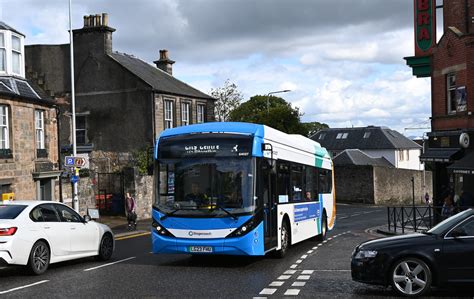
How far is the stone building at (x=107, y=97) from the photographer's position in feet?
134

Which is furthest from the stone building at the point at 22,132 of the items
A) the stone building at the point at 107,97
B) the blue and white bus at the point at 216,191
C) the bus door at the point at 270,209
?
the bus door at the point at 270,209

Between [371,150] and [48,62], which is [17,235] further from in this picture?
[371,150]

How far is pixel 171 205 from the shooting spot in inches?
542

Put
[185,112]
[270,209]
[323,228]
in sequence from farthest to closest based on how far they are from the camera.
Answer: [185,112]
[323,228]
[270,209]

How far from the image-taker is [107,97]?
42.1 metres

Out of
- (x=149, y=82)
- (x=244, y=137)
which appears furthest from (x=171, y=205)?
(x=149, y=82)

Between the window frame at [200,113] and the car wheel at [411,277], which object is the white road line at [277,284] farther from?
the window frame at [200,113]

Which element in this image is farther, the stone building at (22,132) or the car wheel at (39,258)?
the stone building at (22,132)

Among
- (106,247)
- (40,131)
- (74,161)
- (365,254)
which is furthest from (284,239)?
(40,131)

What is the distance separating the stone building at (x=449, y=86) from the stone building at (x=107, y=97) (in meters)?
17.7

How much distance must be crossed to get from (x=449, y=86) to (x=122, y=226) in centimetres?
1607

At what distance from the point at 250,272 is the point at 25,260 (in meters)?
4.42

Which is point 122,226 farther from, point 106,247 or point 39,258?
point 39,258

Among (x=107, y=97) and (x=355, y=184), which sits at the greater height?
(x=107, y=97)
